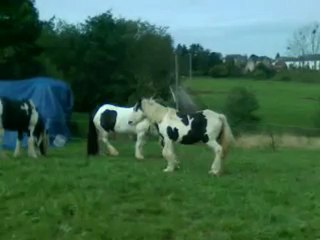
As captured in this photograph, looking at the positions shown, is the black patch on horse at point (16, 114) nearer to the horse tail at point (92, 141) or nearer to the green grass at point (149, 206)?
the horse tail at point (92, 141)

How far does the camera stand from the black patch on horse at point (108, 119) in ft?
72.5

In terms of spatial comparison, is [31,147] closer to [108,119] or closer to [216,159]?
[108,119]

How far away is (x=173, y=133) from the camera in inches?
624

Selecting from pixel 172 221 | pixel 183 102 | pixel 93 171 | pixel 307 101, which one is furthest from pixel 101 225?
pixel 307 101

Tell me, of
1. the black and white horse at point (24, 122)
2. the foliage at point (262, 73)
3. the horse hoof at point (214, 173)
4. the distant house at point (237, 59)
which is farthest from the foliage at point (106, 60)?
the distant house at point (237, 59)

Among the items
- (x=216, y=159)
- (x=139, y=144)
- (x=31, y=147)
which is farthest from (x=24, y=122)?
(x=216, y=159)

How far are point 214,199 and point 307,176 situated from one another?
5156mm

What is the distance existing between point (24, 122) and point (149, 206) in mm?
10449

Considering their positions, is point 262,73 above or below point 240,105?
below

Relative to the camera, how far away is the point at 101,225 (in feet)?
29.7

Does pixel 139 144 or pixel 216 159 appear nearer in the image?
pixel 216 159

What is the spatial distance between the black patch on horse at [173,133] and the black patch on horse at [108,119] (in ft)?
21.0

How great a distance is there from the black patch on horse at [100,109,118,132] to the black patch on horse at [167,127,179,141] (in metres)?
6.39

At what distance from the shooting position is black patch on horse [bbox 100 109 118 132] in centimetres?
Answer: 2211
